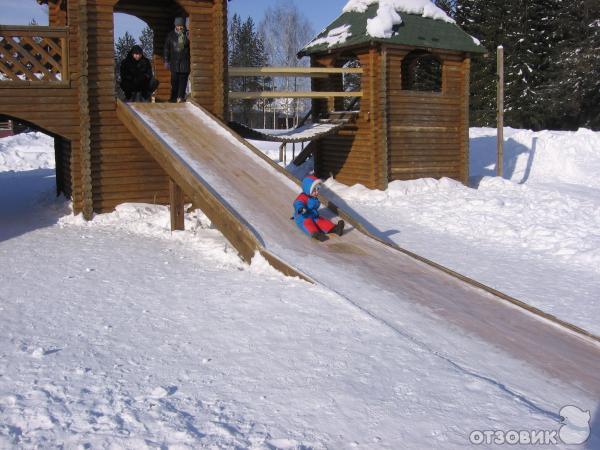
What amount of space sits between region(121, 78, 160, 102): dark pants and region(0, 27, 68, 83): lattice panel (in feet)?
4.84

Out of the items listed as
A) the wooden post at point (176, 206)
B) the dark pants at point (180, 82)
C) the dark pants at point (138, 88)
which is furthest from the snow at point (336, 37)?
the wooden post at point (176, 206)

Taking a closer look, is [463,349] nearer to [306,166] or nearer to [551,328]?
[551,328]

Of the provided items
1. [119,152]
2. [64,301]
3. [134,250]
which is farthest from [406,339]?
[119,152]

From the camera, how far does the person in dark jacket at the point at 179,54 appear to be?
11.9m

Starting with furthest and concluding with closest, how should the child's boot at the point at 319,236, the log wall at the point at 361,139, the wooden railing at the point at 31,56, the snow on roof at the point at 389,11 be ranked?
the log wall at the point at 361,139
the snow on roof at the point at 389,11
the wooden railing at the point at 31,56
the child's boot at the point at 319,236

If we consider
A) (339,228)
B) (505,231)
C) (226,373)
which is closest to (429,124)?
(505,231)

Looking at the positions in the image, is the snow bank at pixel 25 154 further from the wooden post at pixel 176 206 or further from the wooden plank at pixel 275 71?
the wooden post at pixel 176 206

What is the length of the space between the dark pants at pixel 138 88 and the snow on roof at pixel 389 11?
5.13m

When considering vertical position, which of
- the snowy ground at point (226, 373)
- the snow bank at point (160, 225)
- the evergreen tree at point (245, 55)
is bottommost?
the snowy ground at point (226, 373)

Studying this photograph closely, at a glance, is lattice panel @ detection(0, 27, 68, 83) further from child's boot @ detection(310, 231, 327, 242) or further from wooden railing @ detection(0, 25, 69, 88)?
child's boot @ detection(310, 231, 327, 242)

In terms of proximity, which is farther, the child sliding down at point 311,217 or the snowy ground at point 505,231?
the child sliding down at point 311,217

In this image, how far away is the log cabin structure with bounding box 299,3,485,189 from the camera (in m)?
14.8

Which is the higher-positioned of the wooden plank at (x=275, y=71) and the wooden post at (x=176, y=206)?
the wooden plank at (x=275, y=71)

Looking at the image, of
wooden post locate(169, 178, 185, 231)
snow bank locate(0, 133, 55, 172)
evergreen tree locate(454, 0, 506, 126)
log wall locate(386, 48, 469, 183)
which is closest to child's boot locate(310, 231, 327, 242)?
wooden post locate(169, 178, 185, 231)
